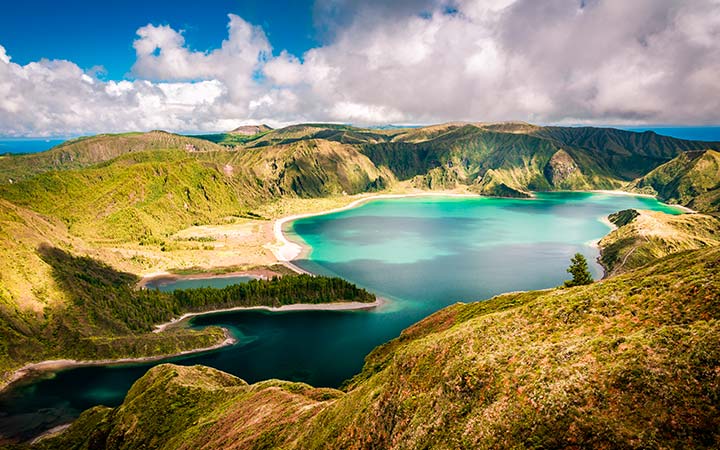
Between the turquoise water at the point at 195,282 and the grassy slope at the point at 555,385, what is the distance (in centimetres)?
13218

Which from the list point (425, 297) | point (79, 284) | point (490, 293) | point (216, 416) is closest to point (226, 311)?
point (79, 284)

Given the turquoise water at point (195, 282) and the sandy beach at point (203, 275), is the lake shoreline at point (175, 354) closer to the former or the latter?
the turquoise water at point (195, 282)

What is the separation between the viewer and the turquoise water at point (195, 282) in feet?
594

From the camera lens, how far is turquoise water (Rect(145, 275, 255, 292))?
181000mm

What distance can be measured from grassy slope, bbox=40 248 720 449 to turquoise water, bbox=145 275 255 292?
434 ft

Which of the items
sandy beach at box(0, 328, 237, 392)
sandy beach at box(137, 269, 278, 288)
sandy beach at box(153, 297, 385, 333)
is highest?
sandy beach at box(137, 269, 278, 288)

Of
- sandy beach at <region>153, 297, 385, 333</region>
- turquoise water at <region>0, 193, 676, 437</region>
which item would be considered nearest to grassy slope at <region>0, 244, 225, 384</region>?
turquoise water at <region>0, 193, 676, 437</region>

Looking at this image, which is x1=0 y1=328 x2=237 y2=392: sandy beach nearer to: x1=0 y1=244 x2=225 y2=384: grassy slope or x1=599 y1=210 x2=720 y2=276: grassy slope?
x1=0 y1=244 x2=225 y2=384: grassy slope

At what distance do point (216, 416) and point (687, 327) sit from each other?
67.8 metres

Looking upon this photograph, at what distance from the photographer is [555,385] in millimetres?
28766

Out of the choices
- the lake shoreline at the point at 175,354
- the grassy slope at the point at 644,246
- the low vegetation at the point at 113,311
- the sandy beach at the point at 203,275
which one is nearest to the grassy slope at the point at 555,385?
the lake shoreline at the point at 175,354

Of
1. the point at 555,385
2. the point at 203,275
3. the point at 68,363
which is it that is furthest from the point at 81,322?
the point at 555,385

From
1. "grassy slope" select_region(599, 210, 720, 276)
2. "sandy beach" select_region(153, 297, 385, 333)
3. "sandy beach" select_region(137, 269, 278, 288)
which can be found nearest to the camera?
"sandy beach" select_region(153, 297, 385, 333)

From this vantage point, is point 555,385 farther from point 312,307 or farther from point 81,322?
point 81,322
